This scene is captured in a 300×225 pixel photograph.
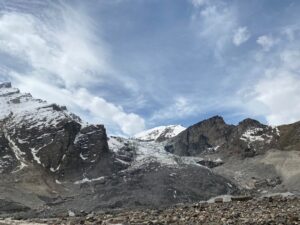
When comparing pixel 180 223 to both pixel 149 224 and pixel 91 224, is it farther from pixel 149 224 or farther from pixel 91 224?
pixel 91 224

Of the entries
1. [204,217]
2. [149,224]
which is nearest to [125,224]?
[149,224]

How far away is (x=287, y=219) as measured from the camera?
1478 inches

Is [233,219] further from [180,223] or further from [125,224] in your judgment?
[125,224]

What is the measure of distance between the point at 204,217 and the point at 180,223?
134 inches

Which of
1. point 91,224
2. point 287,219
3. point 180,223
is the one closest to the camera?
point 287,219

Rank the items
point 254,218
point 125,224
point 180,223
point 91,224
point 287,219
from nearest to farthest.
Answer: point 287,219
point 254,218
point 180,223
point 125,224
point 91,224

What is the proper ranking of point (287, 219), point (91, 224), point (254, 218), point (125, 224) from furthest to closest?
point (91, 224) < point (125, 224) < point (254, 218) < point (287, 219)

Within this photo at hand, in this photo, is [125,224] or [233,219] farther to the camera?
[125,224]

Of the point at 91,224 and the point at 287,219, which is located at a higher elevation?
the point at 91,224

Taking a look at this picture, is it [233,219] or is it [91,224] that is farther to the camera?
[91,224]

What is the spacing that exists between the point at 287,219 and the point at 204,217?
427 inches

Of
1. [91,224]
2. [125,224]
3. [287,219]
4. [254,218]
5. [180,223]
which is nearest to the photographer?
[287,219]

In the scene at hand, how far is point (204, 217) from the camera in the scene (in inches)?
1843

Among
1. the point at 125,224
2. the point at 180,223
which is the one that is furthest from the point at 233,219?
the point at 125,224
